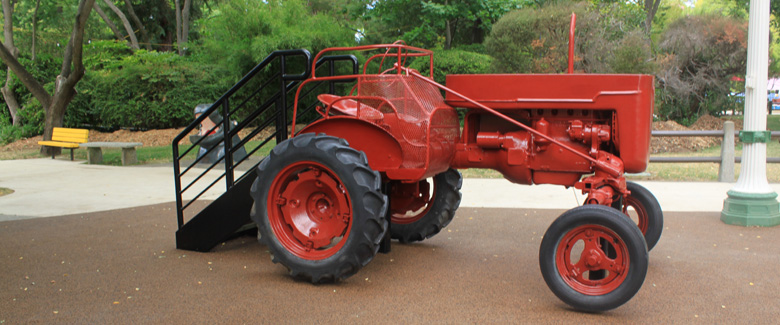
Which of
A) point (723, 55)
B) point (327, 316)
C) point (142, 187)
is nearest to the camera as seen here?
point (327, 316)

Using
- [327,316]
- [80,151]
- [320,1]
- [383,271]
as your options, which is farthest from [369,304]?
[320,1]

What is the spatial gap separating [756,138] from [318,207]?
4835 mm

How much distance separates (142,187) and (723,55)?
15.7 meters

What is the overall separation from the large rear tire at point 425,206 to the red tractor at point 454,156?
57 cm

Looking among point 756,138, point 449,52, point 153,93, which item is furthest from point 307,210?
point 153,93

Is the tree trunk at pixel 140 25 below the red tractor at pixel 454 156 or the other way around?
the other way around

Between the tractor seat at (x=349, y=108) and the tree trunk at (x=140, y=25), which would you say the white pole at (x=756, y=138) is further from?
the tree trunk at (x=140, y=25)

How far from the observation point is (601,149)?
4.71 metres

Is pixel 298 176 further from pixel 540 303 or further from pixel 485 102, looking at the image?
pixel 540 303

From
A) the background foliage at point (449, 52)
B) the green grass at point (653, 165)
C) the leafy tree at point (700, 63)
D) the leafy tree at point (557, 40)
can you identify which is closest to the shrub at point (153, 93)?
the background foliage at point (449, 52)

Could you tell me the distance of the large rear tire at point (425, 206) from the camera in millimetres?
5758

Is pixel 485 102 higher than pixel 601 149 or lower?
higher

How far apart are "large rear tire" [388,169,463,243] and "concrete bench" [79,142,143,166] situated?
890cm

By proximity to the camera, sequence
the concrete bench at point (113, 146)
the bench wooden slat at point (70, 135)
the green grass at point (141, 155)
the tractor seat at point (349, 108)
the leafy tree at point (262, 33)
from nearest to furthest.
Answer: the tractor seat at point (349, 108), the concrete bench at point (113, 146), the green grass at point (141, 155), the bench wooden slat at point (70, 135), the leafy tree at point (262, 33)
